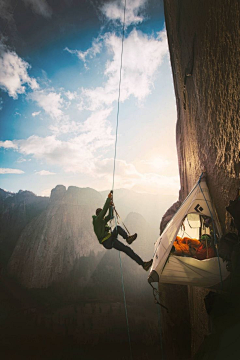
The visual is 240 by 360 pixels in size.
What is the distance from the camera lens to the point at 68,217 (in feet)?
117

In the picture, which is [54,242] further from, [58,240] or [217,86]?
[217,86]

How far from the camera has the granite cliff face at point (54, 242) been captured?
28.7 meters

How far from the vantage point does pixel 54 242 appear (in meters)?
31.6

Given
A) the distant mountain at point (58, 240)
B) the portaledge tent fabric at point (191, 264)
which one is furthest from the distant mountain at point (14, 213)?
the portaledge tent fabric at point (191, 264)

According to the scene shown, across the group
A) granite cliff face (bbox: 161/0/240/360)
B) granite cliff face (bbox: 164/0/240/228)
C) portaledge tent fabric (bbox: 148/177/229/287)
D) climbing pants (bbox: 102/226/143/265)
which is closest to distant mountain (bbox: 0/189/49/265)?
climbing pants (bbox: 102/226/143/265)

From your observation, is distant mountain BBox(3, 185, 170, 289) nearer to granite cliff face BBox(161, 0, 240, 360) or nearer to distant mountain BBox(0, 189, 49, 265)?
distant mountain BBox(0, 189, 49, 265)

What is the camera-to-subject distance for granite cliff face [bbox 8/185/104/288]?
2867cm

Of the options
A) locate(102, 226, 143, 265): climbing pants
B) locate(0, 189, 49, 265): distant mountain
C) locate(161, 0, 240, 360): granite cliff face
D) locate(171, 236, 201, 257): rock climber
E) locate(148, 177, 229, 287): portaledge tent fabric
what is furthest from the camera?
locate(0, 189, 49, 265): distant mountain

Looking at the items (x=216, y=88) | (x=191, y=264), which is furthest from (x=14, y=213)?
(x=216, y=88)

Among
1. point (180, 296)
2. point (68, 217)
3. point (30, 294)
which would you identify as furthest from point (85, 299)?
point (180, 296)

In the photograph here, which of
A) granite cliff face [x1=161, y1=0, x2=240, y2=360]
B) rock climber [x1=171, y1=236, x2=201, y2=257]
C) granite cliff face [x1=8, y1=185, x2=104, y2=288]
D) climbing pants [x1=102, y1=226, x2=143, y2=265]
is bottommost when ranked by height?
granite cliff face [x1=8, y1=185, x2=104, y2=288]

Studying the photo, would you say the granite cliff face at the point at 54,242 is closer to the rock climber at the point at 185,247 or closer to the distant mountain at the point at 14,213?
the distant mountain at the point at 14,213

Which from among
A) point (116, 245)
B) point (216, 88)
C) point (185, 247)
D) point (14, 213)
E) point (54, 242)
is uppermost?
point (216, 88)

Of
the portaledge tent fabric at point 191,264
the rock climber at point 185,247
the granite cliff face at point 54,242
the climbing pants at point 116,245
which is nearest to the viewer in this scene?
the portaledge tent fabric at point 191,264
